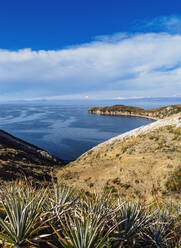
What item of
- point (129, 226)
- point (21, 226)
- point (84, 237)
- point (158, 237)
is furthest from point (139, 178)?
point (21, 226)

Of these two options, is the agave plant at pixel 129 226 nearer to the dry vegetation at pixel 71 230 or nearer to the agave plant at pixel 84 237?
the dry vegetation at pixel 71 230

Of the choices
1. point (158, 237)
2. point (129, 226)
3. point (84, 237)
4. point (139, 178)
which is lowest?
point (139, 178)

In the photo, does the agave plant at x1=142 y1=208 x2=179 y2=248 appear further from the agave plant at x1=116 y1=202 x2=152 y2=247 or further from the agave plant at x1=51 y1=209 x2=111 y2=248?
the agave plant at x1=51 y1=209 x2=111 y2=248

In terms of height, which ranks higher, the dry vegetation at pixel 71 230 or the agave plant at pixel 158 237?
the dry vegetation at pixel 71 230

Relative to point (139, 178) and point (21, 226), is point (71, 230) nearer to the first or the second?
point (21, 226)

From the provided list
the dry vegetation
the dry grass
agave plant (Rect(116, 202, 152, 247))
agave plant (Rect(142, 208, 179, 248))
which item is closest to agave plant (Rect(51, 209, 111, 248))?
the dry vegetation

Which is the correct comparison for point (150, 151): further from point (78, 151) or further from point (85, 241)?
point (78, 151)

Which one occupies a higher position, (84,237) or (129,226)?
(84,237)

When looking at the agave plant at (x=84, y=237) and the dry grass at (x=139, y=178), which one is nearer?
the agave plant at (x=84, y=237)

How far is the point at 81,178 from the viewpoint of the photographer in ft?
61.4

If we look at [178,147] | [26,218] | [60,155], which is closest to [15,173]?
[26,218]

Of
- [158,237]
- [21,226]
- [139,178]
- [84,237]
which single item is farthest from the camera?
[139,178]

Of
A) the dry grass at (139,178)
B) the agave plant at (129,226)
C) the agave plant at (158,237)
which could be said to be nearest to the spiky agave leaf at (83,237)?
the agave plant at (129,226)

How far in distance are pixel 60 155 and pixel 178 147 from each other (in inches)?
1471
